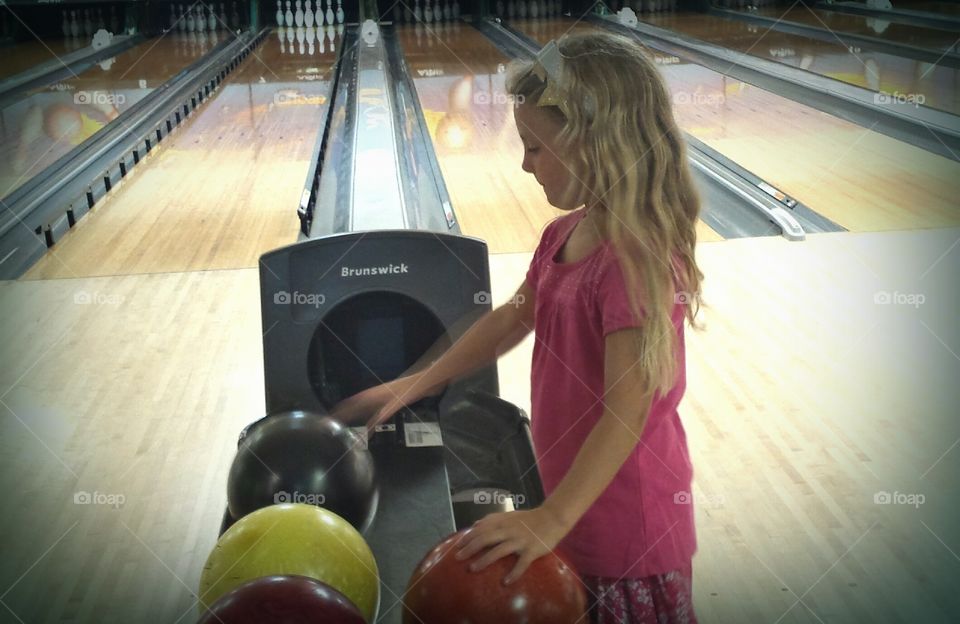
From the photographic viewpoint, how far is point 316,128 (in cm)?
518

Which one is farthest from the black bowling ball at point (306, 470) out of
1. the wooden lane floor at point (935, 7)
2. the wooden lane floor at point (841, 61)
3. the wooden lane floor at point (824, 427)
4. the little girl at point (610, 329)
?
the wooden lane floor at point (935, 7)

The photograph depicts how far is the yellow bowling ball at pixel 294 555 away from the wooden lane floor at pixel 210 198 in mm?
2231

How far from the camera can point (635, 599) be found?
124 centimetres

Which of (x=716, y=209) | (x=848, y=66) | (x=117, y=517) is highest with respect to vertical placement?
(x=848, y=66)

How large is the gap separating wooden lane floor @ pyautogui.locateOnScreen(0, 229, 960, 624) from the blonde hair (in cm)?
80

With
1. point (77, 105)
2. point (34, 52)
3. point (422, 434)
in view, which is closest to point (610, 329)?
point (422, 434)

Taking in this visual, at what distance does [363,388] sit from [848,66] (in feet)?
16.5

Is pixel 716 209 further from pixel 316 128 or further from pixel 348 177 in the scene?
pixel 316 128

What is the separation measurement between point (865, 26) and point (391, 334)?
22.2 feet

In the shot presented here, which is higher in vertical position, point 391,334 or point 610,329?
point 610,329

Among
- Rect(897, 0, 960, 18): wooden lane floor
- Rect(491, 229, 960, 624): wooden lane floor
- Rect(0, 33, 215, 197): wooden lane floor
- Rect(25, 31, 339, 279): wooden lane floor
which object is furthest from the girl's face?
Rect(897, 0, 960, 18): wooden lane floor

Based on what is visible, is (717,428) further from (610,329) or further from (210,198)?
(210,198)

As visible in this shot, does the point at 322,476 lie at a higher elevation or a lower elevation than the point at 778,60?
lower

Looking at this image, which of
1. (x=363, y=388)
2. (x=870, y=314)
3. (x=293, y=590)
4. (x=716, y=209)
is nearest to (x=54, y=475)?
(x=363, y=388)
